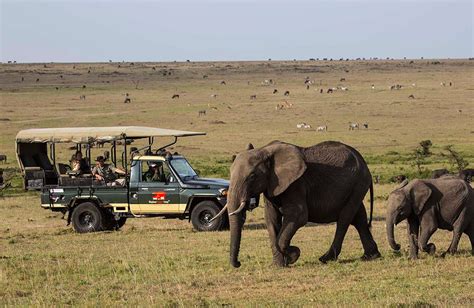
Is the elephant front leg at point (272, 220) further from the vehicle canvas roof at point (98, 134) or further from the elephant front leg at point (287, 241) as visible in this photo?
the vehicle canvas roof at point (98, 134)

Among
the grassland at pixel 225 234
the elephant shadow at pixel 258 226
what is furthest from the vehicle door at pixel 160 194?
the elephant shadow at pixel 258 226

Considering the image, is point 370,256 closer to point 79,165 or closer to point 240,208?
point 240,208

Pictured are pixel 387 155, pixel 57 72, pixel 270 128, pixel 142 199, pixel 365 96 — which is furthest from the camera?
pixel 57 72

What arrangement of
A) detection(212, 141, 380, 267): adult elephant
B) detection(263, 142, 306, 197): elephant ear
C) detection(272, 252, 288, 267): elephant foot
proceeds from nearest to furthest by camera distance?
detection(212, 141, 380, 267): adult elephant
detection(263, 142, 306, 197): elephant ear
detection(272, 252, 288, 267): elephant foot

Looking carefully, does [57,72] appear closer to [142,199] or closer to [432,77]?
[432,77]

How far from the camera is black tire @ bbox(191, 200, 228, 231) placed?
70.6 feet

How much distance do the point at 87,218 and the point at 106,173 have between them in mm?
1120

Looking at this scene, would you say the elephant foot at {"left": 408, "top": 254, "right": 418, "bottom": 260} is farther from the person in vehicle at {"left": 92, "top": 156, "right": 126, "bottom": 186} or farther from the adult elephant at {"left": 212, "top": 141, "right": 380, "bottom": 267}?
the person in vehicle at {"left": 92, "top": 156, "right": 126, "bottom": 186}

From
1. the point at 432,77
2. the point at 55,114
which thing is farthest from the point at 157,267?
the point at 432,77

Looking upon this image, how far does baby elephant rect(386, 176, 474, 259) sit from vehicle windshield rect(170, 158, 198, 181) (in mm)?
7374

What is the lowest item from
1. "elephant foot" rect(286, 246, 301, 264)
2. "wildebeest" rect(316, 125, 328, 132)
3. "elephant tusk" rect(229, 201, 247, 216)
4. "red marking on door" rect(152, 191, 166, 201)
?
"wildebeest" rect(316, 125, 328, 132)

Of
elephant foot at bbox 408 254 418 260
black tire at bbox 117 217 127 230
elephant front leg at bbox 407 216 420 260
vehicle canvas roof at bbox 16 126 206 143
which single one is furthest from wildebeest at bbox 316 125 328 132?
elephant foot at bbox 408 254 418 260

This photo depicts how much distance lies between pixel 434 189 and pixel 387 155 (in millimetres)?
29267

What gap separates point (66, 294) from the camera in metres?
12.7
